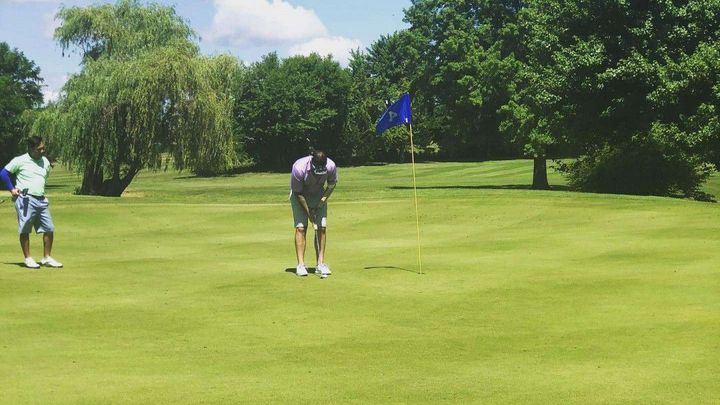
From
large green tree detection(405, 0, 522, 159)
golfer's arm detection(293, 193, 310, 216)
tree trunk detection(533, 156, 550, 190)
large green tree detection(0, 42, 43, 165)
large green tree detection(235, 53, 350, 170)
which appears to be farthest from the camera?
large green tree detection(235, 53, 350, 170)

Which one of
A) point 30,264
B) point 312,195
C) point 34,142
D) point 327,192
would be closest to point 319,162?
point 327,192

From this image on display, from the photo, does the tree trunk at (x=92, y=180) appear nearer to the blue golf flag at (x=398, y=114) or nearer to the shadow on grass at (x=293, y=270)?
the blue golf flag at (x=398, y=114)

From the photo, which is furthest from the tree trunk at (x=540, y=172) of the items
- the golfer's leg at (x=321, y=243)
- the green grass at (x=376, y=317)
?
the golfer's leg at (x=321, y=243)

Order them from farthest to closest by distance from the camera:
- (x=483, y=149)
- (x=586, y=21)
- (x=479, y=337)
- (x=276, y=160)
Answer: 1. (x=276, y=160)
2. (x=483, y=149)
3. (x=586, y=21)
4. (x=479, y=337)

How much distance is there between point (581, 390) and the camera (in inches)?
330

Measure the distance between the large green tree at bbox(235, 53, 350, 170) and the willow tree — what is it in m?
53.1

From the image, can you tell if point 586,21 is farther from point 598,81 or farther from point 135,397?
point 135,397

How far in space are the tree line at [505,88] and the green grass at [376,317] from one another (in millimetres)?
13284

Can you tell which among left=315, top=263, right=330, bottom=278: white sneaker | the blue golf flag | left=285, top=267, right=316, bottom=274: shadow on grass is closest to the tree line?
the blue golf flag

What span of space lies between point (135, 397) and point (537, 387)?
346cm

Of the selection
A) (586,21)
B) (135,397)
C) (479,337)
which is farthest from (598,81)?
(135,397)

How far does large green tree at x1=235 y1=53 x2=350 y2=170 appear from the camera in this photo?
4058 inches

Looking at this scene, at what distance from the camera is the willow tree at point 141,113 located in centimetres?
4569

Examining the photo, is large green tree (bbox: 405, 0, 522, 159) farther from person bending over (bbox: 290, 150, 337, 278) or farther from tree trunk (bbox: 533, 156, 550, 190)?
person bending over (bbox: 290, 150, 337, 278)
